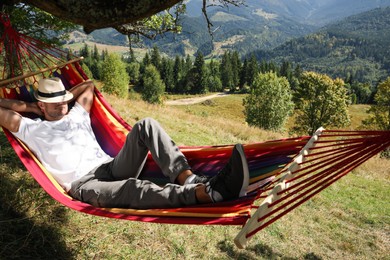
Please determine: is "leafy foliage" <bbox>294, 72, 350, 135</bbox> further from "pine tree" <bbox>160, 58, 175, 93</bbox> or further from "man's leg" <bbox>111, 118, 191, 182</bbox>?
"pine tree" <bbox>160, 58, 175, 93</bbox>

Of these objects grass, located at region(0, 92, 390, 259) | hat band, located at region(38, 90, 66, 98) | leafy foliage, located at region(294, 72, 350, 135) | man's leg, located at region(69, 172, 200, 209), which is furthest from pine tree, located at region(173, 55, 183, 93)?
man's leg, located at region(69, 172, 200, 209)

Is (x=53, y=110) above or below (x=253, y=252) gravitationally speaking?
above

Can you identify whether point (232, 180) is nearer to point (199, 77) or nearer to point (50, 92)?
point (50, 92)

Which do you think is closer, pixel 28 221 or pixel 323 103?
pixel 28 221

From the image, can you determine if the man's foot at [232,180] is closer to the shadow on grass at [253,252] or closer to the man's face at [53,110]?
the shadow on grass at [253,252]

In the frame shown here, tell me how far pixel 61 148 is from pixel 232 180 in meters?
1.70

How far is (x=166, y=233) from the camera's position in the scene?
10.8ft

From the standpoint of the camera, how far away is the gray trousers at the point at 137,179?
2526mm

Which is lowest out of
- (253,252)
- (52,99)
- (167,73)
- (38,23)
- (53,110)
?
(167,73)

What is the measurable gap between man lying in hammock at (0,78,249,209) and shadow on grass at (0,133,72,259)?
39 centimetres

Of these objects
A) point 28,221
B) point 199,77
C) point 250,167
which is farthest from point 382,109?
point 199,77

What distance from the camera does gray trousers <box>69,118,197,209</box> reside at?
2.53 m

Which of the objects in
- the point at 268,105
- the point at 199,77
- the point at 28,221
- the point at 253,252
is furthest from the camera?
the point at 199,77

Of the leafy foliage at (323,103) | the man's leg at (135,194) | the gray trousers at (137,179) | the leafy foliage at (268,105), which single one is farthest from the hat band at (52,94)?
the leafy foliage at (268,105)
